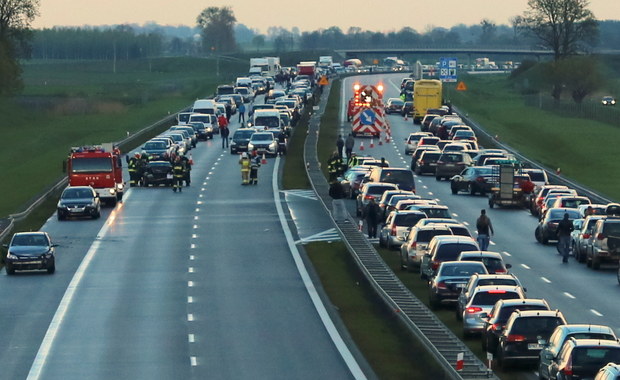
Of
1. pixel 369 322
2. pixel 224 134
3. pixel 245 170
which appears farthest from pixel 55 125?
pixel 369 322

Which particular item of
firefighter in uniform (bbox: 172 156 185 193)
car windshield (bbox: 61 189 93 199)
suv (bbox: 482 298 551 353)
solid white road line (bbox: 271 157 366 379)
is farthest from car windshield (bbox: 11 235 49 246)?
firefighter in uniform (bbox: 172 156 185 193)

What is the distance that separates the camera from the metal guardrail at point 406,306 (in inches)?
1127

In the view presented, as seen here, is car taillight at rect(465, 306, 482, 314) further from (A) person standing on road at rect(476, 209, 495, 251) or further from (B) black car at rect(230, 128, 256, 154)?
(B) black car at rect(230, 128, 256, 154)

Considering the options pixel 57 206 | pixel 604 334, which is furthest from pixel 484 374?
pixel 57 206

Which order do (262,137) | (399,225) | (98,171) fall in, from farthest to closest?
(262,137) → (98,171) → (399,225)

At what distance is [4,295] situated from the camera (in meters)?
43.8

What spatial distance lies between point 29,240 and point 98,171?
62.0 feet

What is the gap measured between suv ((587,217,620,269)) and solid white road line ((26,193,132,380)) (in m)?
15.2

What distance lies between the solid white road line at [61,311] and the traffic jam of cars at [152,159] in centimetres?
150

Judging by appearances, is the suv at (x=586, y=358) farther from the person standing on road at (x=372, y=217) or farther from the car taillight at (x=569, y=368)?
the person standing on road at (x=372, y=217)

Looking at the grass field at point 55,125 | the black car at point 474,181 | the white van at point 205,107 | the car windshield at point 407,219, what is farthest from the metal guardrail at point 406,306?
the white van at point 205,107

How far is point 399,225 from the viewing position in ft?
171

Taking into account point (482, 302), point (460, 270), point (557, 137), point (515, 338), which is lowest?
point (557, 137)

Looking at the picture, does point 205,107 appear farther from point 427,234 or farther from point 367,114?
point 427,234
